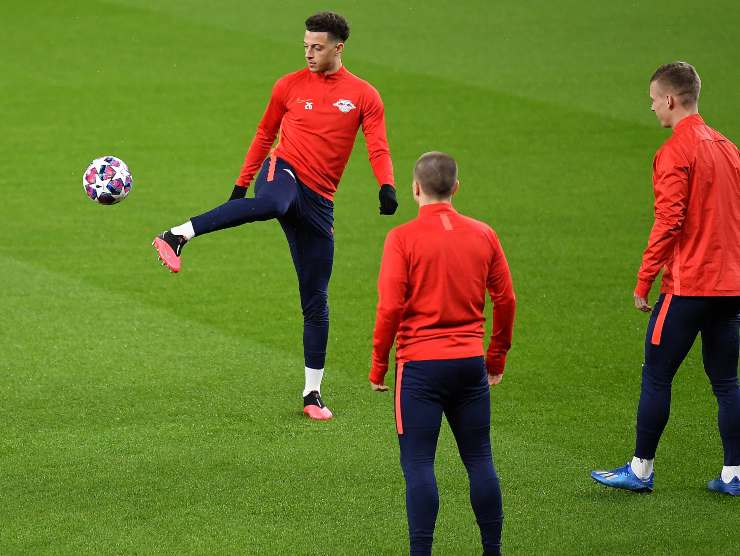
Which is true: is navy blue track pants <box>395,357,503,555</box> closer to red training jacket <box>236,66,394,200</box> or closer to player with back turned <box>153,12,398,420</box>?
player with back turned <box>153,12,398,420</box>

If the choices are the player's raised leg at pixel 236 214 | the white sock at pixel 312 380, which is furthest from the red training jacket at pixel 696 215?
the white sock at pixel 312 380

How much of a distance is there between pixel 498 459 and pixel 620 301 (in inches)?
150

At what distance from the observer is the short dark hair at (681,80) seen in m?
6.47

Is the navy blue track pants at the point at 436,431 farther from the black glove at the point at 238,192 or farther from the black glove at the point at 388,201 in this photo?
the black glove at the point at 238,192

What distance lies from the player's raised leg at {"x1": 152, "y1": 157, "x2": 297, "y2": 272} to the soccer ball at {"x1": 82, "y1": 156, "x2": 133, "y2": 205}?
1.38 m

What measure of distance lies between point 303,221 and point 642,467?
2604 mm

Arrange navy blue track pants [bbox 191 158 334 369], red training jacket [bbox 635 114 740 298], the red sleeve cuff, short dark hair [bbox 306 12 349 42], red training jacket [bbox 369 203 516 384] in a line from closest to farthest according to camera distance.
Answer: red training jacket [bbox 369 203 516 384] → red training jacket [bbox 635 114 740 298] → the red sleeve cuff → navy blue track pants [bbox 191 158 334 369] → short dark hair [bbox 306 12 349 42]

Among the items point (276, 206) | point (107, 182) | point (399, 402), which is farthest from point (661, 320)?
point (107, 182)

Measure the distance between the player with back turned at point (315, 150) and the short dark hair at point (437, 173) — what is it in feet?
7.45

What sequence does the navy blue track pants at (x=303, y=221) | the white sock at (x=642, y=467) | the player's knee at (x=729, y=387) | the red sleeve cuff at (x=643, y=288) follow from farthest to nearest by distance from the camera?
the navy blue track pants at (x=303, y=221) → the white sock at (x=642, y=467) → the player's knee at (x=729, y=387) → the red sleeve cuff at (x=643, y=288)

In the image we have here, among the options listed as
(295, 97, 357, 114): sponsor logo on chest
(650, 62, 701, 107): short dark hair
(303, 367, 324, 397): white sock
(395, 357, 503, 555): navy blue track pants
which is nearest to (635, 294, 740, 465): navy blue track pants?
(650, 62, 701, 107): short dark hair

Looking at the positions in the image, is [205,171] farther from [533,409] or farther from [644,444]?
[644,444]

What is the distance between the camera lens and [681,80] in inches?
255

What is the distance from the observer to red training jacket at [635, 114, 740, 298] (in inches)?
252
